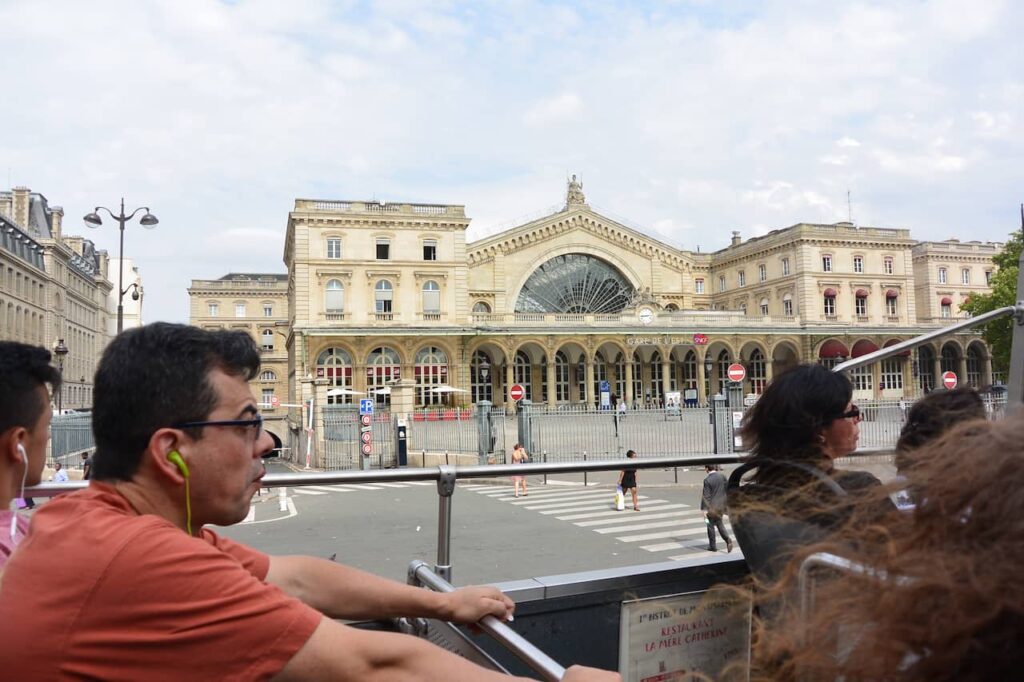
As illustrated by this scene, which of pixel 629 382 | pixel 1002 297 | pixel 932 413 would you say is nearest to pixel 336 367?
pixel 629 382

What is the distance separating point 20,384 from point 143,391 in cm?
90

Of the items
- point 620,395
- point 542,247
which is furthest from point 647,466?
point 542,247

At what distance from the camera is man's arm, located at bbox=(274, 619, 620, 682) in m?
1.42

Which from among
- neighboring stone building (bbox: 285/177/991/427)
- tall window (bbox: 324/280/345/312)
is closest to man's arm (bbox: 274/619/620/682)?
neighboring stone building (bbox: 285/177/991/427)

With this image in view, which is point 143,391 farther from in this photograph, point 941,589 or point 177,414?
point 941,589

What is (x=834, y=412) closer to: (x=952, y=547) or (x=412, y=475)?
(x=412, y=475)

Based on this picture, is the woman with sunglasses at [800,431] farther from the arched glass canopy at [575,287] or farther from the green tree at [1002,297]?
the arched glass canopy at [575,287]

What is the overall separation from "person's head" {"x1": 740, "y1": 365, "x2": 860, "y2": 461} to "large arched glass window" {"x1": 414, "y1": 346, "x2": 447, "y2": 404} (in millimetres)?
42158

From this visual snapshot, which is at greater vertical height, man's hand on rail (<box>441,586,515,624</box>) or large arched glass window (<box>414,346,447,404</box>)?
large arched glass window (<box>414,346,447,404</box>)

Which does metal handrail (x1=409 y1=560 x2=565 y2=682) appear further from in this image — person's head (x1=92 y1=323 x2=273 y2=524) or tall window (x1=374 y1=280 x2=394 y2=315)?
tall window (x1=374 y1=280 x2=394 y2=315)

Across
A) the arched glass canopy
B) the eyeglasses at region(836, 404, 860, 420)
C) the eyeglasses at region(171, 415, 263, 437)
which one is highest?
the arched glass canopy

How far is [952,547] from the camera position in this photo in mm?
849

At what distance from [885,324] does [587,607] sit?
58.5 metres

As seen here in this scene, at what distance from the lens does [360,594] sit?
7.07 feet
